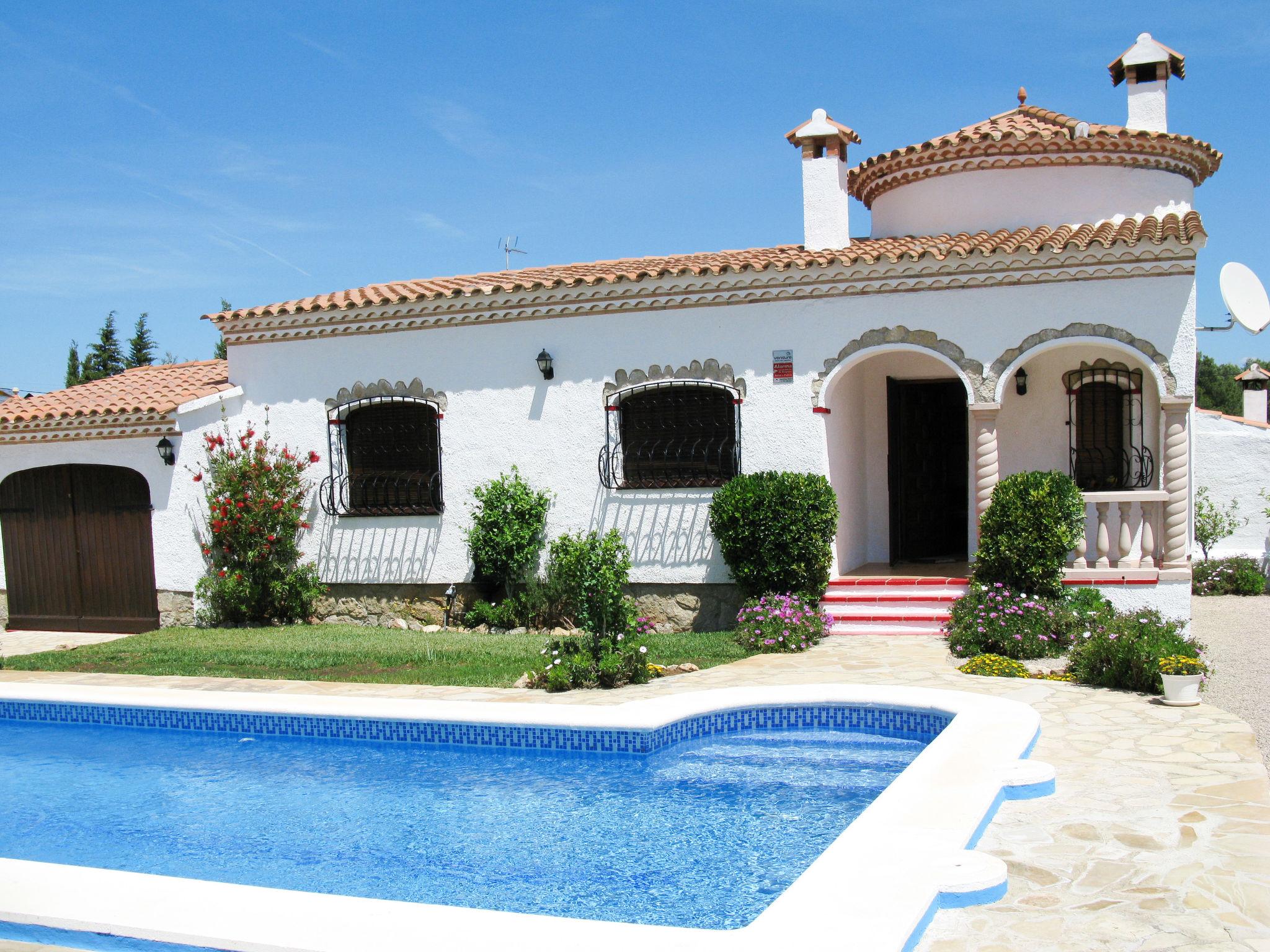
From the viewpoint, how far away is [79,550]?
49.9 ft

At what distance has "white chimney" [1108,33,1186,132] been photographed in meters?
14.8

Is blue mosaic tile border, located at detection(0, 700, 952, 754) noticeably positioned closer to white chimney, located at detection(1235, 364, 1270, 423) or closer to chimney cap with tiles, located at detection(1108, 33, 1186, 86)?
chimney cap with tiles, located at detection(1108, 33, 1186, 86)

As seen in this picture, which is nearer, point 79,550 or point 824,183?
point 824,183

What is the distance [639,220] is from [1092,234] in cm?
1367

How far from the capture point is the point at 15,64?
48.4 ft

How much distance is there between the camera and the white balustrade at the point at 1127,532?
1157 cm

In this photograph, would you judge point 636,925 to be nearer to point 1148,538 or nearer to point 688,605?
point 688,605

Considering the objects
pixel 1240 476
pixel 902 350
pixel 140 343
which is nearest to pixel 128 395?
pixel 902 350

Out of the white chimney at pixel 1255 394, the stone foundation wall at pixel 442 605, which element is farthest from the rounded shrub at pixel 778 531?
the white chimney at pixel 1255 394

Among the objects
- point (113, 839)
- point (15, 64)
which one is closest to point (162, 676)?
point (113, 839)

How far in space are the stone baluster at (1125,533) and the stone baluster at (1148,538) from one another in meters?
0.13

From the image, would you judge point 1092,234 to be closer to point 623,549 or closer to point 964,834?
point 623,549

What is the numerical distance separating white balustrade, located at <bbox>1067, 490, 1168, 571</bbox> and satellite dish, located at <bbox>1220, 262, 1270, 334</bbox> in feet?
7.72

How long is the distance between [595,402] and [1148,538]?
262 inches
